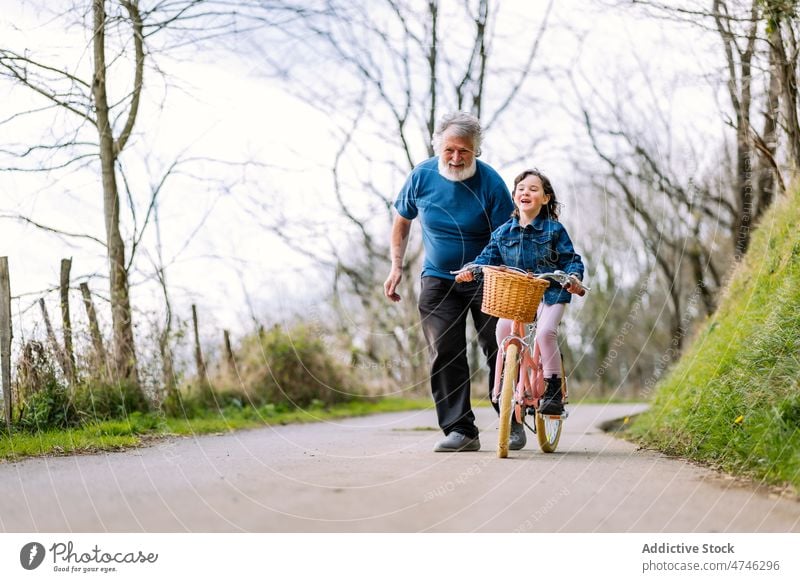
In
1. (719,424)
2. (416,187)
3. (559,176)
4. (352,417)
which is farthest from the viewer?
(559,176)

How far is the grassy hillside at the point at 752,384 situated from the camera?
3.55m

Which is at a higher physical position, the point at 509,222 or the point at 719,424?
the point at 509,222

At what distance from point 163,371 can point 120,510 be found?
12.8 feet

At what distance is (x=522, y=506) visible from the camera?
3.09 metres

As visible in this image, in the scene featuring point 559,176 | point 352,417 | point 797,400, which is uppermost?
point 559,176

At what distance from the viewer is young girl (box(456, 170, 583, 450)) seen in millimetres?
4473

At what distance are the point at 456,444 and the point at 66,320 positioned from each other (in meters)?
2.74

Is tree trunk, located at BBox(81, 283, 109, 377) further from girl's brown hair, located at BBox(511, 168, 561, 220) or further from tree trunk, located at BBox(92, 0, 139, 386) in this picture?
girl's brown hair, located at BBox(511, 168, 561, 220)

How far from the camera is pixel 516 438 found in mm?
4883

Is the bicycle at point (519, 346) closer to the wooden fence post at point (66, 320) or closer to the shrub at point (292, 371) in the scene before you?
the wooden fence post at point (66, 320)

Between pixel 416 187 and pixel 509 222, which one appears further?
pixel 416 187

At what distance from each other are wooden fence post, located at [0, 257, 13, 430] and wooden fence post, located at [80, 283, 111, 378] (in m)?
1.01
